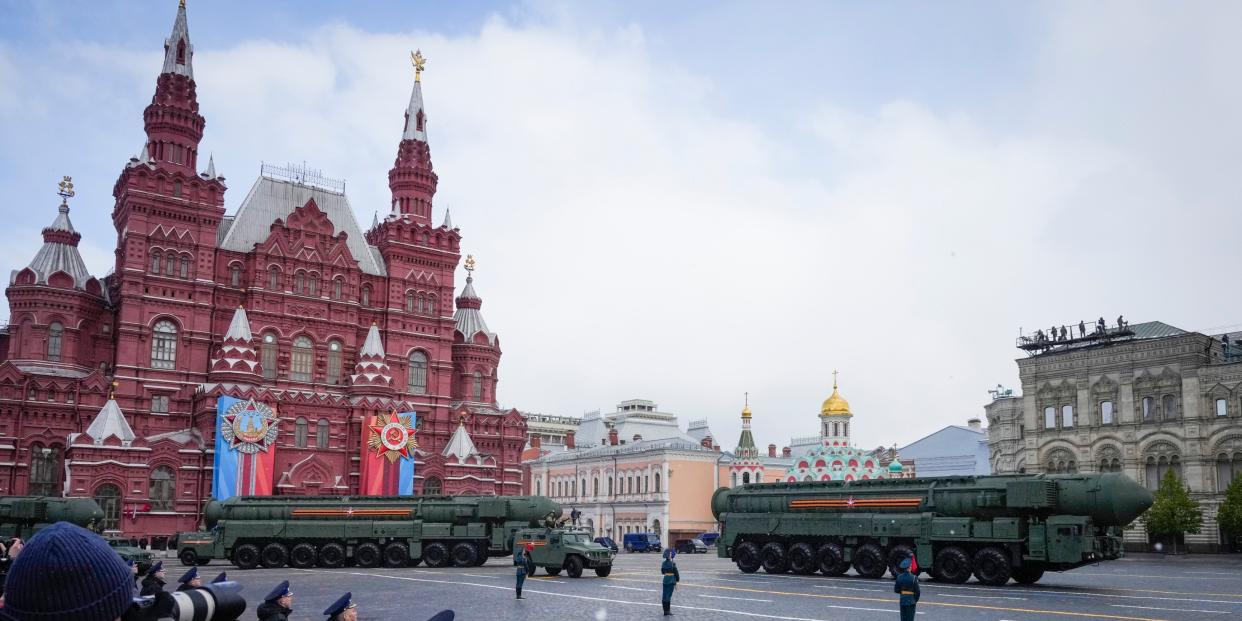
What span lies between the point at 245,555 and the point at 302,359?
2154 cm

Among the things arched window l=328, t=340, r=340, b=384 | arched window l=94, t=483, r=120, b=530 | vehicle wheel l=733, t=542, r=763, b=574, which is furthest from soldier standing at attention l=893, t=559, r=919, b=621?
arched window l=328, t=340, r=340, b=384

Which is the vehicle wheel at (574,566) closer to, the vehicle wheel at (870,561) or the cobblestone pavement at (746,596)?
the cobblestone pavement at (746,596)

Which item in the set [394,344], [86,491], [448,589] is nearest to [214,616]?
[448,589]

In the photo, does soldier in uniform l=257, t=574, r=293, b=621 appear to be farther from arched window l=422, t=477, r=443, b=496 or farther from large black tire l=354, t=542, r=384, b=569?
arched window l=422, t=477, r=443, b=496

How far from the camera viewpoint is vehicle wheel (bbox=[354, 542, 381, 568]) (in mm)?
40375

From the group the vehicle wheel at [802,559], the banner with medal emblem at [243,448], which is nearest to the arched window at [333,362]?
the banner with medal emblem at [243,448]

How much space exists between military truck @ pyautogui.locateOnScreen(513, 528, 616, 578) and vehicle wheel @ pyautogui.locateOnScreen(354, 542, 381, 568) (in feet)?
27.7

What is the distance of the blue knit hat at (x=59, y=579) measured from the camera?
10.6 feet

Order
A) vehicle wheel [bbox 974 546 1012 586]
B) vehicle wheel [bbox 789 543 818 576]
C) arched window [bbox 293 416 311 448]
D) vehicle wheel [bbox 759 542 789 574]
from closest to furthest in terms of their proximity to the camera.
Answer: vehicle wheel [bbox 974 546 1012 586] < vehicle wheel [bbox 789 543 818 576] < vehicle wheel [bbox 759 542 789 574] < arched window [bbox 293 416 311 448]

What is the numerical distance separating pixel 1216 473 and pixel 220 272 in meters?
55.6

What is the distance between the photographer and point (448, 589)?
94.0ft

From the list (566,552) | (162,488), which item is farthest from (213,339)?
(566,552)

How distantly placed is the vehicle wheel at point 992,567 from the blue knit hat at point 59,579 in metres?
30.2

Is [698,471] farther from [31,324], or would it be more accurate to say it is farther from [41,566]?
[41,566]
